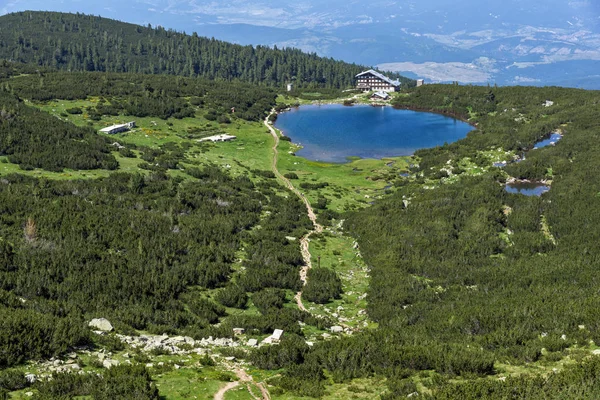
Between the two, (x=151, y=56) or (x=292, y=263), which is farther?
(x=151, y=56)

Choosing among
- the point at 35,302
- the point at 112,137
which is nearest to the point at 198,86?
the point at 112,137

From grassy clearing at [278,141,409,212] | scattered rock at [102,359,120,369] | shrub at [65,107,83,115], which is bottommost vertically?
scattered rock at [102,359,120,369]

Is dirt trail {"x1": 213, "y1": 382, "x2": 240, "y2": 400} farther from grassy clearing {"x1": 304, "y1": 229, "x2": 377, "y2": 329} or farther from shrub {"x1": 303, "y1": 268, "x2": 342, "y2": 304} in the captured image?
shrub {"x1": 303, "y1": 268, "x2": 342, "y2": 304}

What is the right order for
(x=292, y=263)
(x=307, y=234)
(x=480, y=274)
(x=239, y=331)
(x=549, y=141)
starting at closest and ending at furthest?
(x=239, y=331) < (x=480, y=274) < (x=292, y=263) < (x=307, y=234) < (x=549, y=141)

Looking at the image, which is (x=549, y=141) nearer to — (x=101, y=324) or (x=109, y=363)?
(x=101, y=324)

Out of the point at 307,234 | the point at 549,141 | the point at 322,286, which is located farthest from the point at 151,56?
the point at 322,286

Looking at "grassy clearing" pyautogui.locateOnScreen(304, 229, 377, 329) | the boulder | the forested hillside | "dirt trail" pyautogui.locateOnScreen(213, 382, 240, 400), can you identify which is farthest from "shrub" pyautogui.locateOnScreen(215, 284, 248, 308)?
the forested hillside

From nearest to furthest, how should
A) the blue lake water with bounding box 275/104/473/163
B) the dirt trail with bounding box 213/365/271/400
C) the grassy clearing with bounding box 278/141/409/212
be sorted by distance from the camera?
the dirt trail with bounding box 213/365/271/400, the grassy clearing with bounding box 278/141/409/212, the blue lake water with bounding box 275/104/473/163
